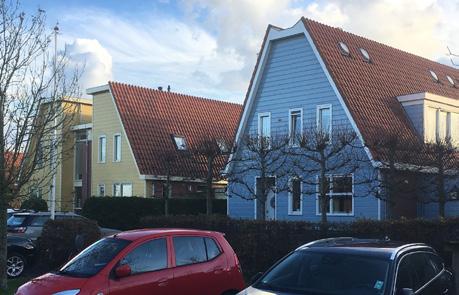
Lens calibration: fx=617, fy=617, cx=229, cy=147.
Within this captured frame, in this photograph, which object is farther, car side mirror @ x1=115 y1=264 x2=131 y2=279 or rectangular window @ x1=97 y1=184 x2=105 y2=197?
rectangular window @ x1=97 y1=184 x2=105 y2=197

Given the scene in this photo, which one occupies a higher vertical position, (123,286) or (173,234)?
(173,234)

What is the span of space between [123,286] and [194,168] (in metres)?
21.9

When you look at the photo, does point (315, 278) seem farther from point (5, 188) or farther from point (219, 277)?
point (5, 188)

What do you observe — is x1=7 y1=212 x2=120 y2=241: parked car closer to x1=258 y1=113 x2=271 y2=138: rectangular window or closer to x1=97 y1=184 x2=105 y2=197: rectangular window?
x1=258 y1=113 x2=271 y2=138: rectangular window

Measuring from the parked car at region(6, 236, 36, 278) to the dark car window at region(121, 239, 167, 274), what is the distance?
7.47 m

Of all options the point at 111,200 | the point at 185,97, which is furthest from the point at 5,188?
the point at 185,97

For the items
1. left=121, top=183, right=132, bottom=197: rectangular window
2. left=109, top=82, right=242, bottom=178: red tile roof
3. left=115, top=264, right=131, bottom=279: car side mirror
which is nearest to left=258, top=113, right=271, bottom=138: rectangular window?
left=109, top=82, right=242, bottom=178: red tile roof

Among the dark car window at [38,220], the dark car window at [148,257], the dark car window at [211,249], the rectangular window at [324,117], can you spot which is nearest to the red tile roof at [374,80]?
the rectangular window at [324,117]


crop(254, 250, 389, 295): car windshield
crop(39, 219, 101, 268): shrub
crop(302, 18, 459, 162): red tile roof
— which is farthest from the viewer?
crop(302, 18, 459, 162): red tile roof

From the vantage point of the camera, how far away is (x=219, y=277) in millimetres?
9555

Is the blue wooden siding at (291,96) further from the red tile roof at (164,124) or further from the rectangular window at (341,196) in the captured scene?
the red tile roof at (164,124)

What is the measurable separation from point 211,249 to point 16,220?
10.5 m

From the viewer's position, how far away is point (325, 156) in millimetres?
21016

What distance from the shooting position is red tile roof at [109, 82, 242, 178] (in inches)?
1198
